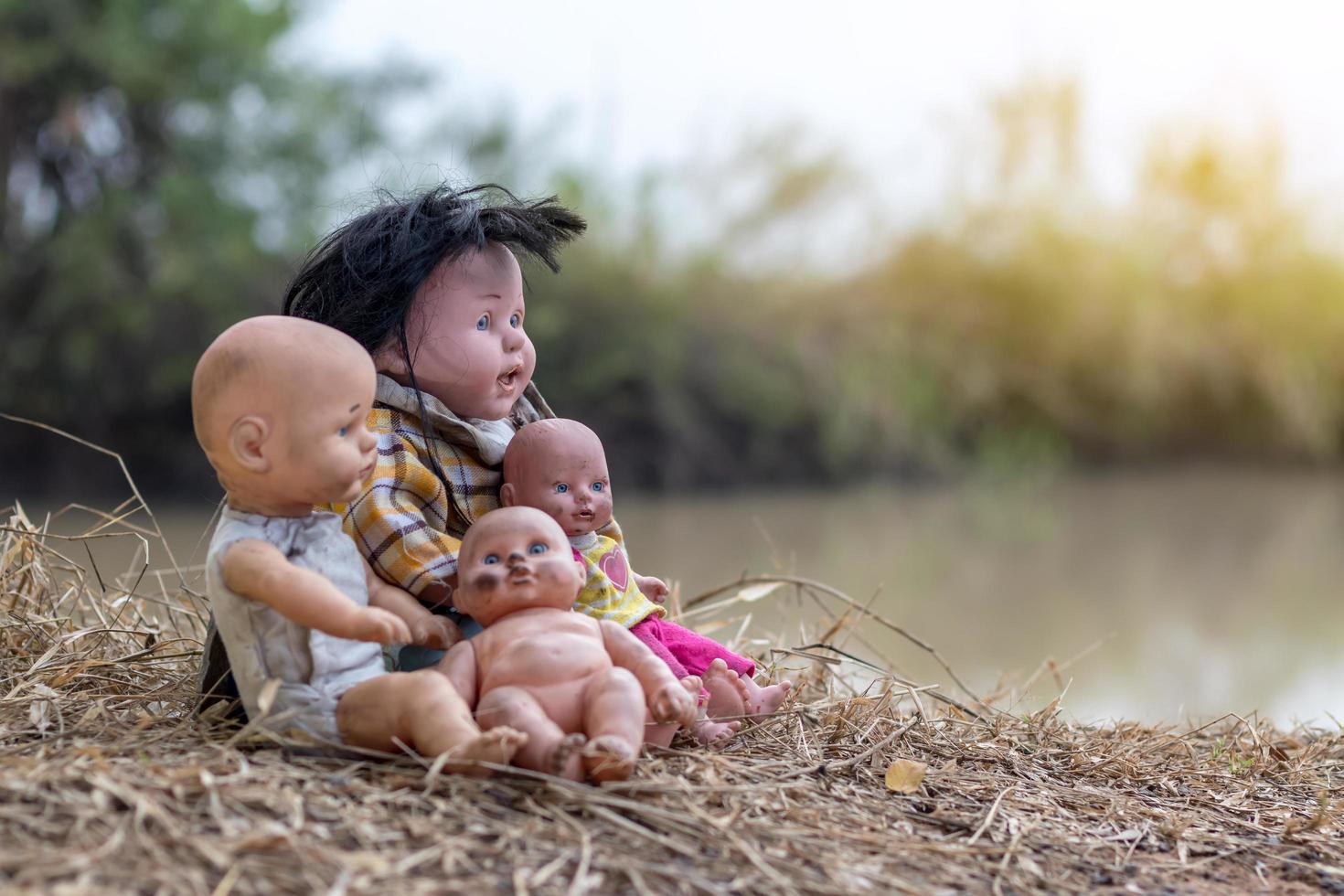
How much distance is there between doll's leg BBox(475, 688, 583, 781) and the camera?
152cm

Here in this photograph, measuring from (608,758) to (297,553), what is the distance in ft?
1.65

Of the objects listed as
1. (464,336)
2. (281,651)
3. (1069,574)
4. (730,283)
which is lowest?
(281,651)

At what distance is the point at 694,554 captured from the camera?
18.0 feet

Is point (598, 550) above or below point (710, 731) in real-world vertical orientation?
above

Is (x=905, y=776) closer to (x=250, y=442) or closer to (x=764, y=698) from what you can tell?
(x=764, y=698)

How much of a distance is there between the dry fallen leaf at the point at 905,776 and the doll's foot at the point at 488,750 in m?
0.58

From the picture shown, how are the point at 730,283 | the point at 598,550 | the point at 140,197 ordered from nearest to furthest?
the point at 598,550 < the point at 140,197 < the point at 730,283

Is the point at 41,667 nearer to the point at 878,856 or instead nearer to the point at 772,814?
the point at 772,814

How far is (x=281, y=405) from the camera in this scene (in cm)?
159

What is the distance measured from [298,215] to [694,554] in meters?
3.38

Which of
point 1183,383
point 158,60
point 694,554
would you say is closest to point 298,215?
point 158,60

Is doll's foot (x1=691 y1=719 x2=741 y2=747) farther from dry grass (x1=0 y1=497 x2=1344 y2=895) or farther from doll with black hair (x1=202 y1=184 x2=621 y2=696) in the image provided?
doll with black hair (x1=202 y1=184 x2=621 y2=696)

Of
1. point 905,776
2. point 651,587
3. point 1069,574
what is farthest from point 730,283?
point 905,776

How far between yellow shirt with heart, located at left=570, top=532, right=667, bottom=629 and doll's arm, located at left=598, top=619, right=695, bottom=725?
13cm
